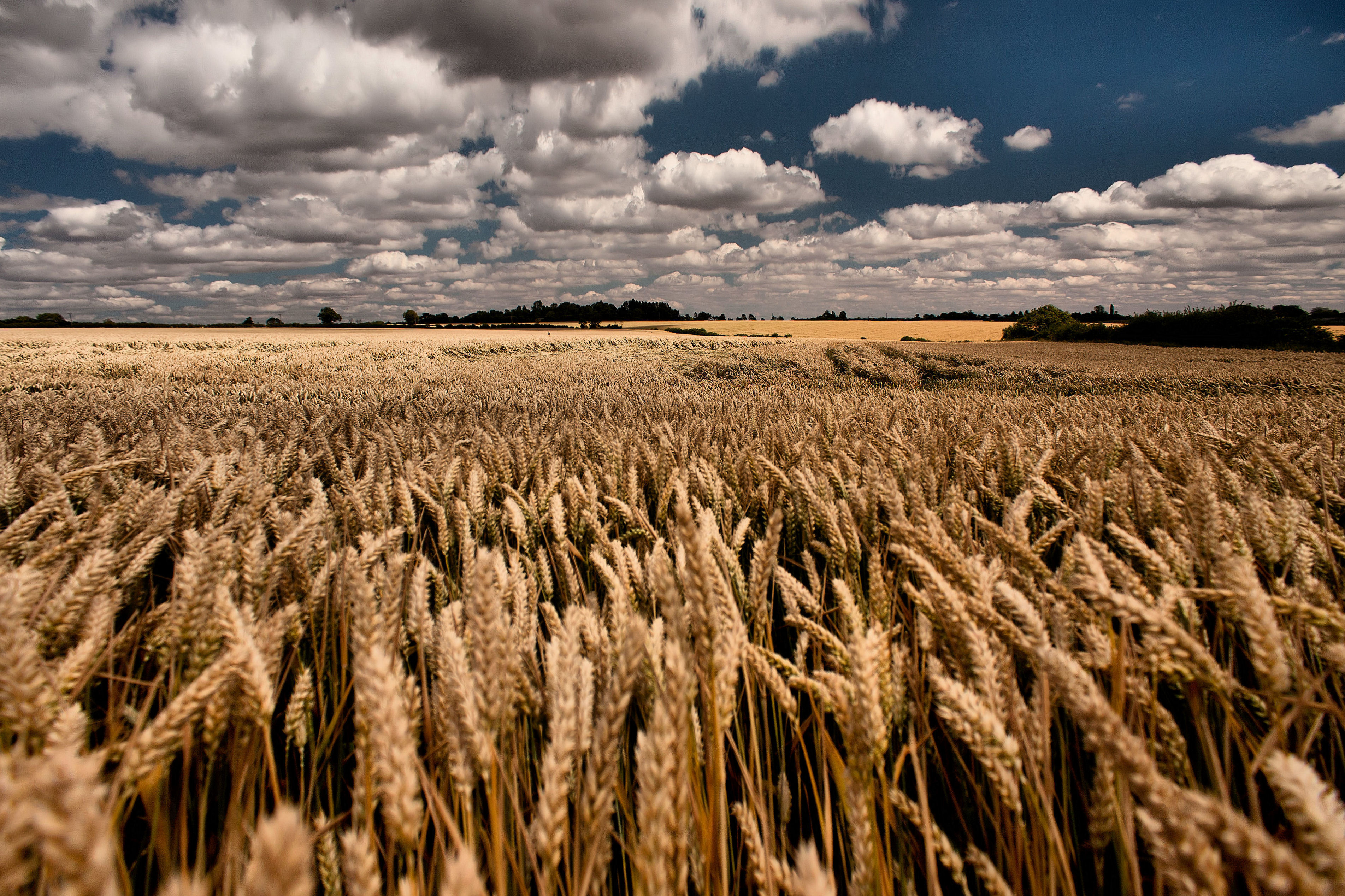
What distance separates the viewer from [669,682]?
61 cm

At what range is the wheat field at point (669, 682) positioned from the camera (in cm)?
58

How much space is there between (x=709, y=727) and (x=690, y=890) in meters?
0.38

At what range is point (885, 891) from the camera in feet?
2.35

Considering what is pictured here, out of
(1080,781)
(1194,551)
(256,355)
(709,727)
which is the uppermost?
(256,355)

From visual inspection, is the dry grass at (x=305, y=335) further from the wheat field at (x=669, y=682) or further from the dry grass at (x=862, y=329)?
the wheat field at (x=669, y=682)

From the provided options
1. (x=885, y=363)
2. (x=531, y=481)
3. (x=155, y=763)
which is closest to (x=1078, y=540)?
(x=155, y=763)

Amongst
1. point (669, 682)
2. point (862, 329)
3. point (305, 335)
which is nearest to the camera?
point (669, 682)

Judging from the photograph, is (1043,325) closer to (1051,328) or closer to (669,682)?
(1051,328)

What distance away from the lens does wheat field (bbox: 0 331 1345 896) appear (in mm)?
584

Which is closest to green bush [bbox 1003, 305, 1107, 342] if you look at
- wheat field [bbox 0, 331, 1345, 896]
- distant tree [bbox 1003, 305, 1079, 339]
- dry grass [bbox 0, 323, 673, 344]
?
distant tree [bbox 1003, 305, 1079, 339]

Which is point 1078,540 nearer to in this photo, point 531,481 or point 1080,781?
point 1080,781

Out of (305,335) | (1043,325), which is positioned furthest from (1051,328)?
(305,335)

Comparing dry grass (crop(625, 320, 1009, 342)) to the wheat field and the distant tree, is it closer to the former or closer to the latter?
the distant tree

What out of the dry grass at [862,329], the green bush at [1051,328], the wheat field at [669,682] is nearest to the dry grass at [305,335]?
the dry grass at [862,329]
